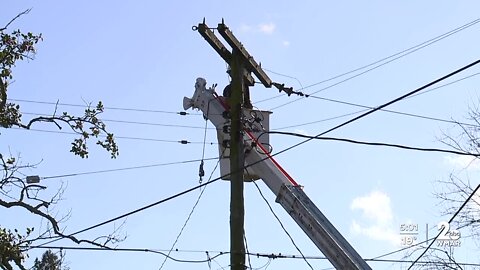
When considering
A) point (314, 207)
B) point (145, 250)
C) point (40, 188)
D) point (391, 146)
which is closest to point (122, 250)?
point (145, 250)

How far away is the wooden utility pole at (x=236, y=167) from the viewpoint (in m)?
13.4

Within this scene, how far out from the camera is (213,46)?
1465cm

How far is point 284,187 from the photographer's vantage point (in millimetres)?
14773

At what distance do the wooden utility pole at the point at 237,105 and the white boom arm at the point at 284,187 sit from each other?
0.34 meters

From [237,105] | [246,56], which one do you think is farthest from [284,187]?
[246,56]

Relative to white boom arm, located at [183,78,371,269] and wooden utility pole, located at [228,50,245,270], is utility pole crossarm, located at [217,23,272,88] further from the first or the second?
white boom arm, located at [183,78,371,269]

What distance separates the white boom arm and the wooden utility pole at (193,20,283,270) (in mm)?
343

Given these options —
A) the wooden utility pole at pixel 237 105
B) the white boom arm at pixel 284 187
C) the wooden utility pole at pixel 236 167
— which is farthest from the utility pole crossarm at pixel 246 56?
the white boom arm at pixel 284 187

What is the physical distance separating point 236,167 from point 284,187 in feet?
4.29

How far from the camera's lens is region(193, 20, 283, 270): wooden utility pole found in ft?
44.2

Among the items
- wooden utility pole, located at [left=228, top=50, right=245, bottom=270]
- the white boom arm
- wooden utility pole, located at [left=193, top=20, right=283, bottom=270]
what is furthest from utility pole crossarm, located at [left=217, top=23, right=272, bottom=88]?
the white boom arm

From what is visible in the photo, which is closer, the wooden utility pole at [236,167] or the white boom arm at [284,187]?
the wooden utility pole at [236,167]

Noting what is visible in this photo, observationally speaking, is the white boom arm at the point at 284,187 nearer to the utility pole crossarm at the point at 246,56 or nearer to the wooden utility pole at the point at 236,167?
the wooden utility pole at the point at 236,167

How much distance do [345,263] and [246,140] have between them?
8.61 feet
